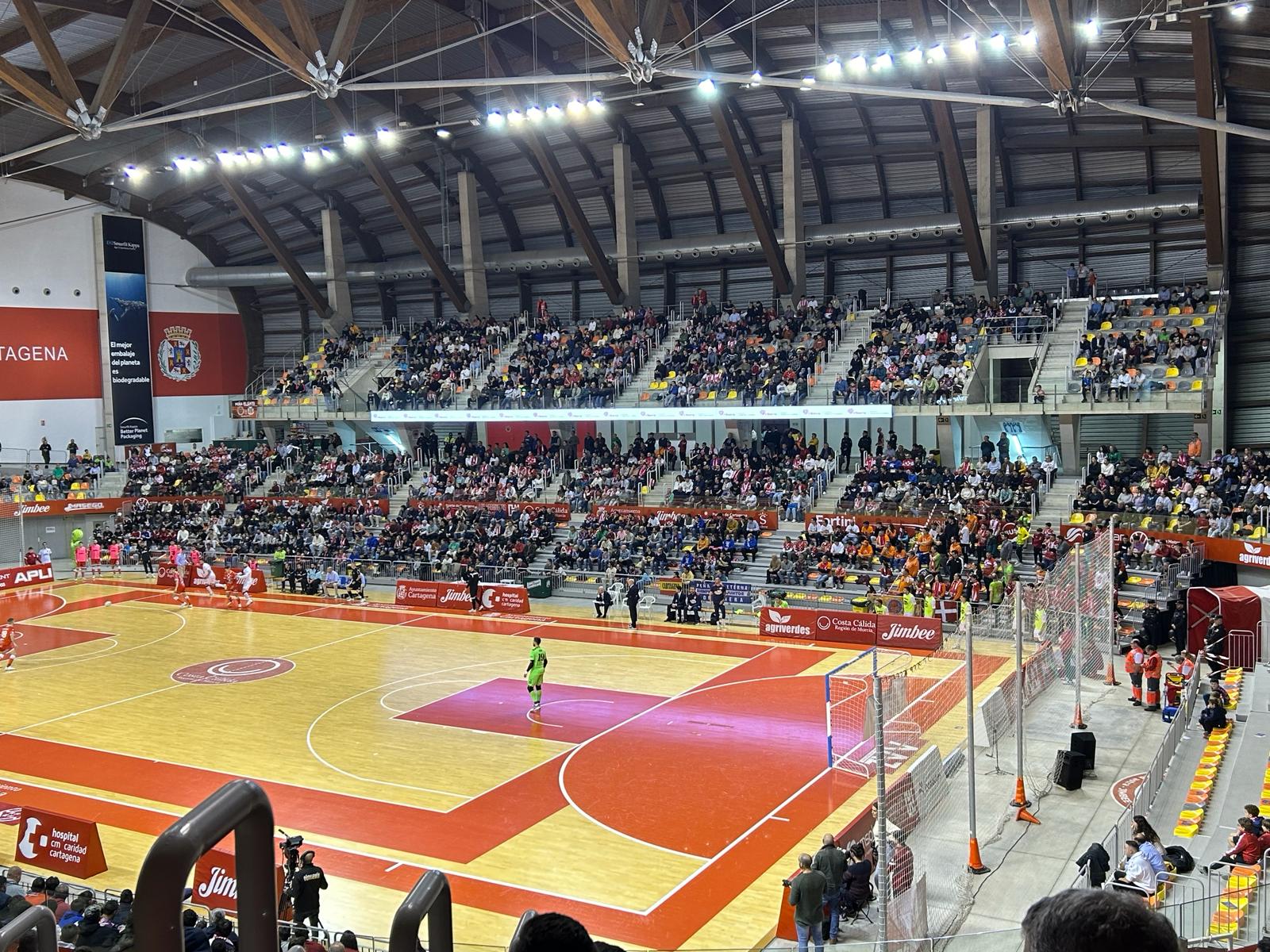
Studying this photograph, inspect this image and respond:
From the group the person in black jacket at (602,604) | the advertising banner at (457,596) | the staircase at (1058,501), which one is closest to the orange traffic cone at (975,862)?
the staircase at (1058,501)

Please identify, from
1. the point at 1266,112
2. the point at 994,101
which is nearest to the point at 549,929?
the point at 994,101

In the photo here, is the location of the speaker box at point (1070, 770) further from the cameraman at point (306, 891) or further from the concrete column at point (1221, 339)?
the concrete column at point (1221, 339)

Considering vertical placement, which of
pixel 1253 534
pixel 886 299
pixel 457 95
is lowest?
pixel 1253 534

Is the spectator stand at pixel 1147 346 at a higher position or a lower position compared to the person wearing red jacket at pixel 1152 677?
higher

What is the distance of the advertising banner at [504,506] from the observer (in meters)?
42.6

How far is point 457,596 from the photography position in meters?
37.4

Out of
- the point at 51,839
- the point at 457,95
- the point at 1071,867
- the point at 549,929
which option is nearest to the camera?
the point at 549,929

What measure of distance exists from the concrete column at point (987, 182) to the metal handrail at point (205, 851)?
135 ft

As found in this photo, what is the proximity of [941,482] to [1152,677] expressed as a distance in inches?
592

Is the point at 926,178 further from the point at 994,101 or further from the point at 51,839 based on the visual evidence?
the point at 51,839

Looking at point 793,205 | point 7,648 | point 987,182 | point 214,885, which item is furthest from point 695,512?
point 214,885

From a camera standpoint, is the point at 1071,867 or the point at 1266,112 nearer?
the point at 1071,867

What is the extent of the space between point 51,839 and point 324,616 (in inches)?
789

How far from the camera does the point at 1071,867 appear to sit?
1527cm
